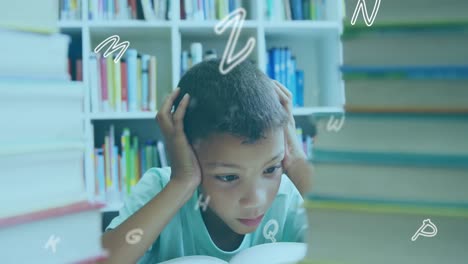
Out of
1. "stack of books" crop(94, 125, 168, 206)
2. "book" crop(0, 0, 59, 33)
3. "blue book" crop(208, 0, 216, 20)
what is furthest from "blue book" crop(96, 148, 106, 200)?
"book" crop(0, 0, 59, 33)

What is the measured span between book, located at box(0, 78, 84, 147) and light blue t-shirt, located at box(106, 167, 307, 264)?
0.20 m

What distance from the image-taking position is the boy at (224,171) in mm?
432

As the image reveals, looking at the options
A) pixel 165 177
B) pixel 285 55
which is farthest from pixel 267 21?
pixel 165 177

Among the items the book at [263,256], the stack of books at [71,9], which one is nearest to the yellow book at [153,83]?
the stack of books at [71,9]

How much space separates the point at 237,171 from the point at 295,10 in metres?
0.28

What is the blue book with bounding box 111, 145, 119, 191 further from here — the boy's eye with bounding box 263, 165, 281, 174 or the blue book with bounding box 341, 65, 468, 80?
the blue book with bounding box 341, 65, 468, 80

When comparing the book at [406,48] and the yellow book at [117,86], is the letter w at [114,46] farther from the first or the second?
the book at [406,48]

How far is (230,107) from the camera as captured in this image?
1.45ft

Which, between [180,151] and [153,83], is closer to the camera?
[180,151]

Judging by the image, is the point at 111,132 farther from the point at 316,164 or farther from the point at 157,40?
the point at 316,164

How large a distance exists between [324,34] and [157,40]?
0.21 metres

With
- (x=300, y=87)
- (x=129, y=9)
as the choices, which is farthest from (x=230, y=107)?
(x=129, y=9)

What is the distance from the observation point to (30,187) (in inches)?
10.0

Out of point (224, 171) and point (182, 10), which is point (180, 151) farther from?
point (182, 10)
